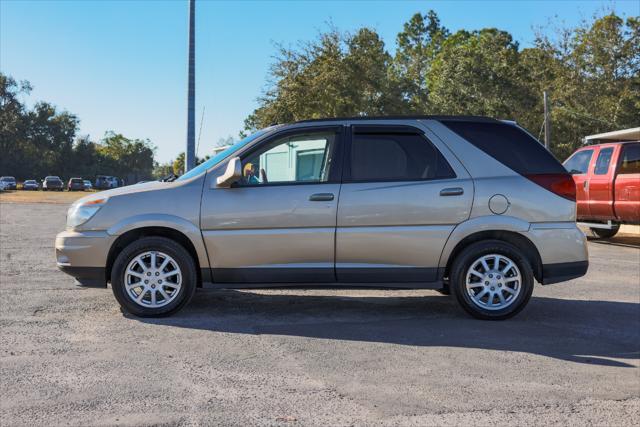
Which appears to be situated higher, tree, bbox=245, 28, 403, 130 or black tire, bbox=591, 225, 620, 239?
tree, bbox=245, 28, 403, 130

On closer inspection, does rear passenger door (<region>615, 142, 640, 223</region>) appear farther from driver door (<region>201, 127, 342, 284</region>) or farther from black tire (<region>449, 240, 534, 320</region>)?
driver door (<region>201, 127, 342, 284</region>)

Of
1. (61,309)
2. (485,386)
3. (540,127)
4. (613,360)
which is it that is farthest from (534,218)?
(540,127)

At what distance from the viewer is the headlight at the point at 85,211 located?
5.79 m

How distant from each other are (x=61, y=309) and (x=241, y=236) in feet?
6.82

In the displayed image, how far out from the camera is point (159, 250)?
573cm

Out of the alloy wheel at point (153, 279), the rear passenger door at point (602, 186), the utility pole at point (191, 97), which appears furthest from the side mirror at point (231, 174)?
the utility pole at point (191, 97)

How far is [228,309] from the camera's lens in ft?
20.5

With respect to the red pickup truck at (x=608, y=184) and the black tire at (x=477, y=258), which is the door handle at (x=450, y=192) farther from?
the red pickup truck at (x=608, y=184)

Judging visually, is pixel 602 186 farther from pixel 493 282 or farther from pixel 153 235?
pixel 153 235

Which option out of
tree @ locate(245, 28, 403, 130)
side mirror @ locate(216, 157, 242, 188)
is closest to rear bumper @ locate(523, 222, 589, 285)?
side mirror @ locate(216, 157, 242, 188)

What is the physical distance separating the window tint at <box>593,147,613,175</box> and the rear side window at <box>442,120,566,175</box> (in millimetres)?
7316

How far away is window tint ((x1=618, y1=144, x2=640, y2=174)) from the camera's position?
12016 millimetres

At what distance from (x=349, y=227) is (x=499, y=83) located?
110 feet

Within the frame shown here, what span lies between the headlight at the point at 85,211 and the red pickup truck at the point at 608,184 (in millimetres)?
9952
